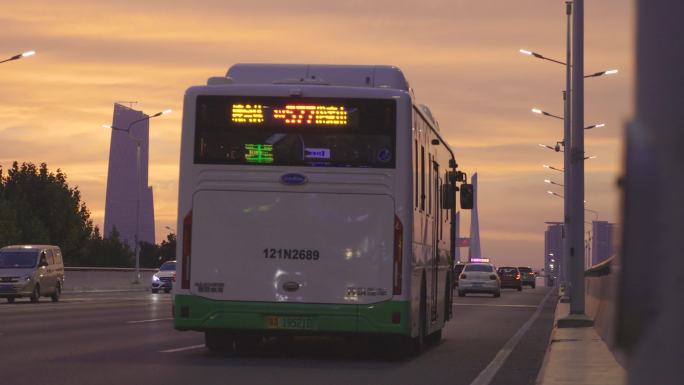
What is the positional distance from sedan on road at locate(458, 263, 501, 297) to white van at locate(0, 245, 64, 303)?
829 inches

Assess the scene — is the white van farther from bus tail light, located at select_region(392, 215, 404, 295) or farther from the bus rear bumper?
bus tail light, located at select_region(392, 215, 404, 295)

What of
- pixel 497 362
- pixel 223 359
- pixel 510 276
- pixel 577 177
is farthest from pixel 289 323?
pixel 510 276

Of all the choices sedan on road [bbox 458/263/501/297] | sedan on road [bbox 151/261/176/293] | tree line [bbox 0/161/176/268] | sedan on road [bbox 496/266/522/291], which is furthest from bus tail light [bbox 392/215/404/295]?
tree line [bbox 0/161/176/268]

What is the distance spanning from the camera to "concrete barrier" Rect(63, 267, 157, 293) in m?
61.0

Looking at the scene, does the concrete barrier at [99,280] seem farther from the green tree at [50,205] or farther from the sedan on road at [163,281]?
the green tree at [50,205]

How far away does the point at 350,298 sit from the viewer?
15766 millimetres

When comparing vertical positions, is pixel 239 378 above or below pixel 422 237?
below

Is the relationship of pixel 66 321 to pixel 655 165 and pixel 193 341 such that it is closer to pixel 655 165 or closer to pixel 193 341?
pixel 193 341

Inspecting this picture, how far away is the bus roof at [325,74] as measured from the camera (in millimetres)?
16922

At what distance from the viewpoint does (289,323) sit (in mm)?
15773

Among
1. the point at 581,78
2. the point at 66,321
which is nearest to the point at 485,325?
the point at 581,78

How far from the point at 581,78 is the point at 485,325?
591 centimetres

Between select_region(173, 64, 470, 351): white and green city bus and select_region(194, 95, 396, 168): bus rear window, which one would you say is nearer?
select_region(173, 64, 470, 351): white and green city bus

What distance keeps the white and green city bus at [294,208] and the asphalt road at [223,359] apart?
66 cm
